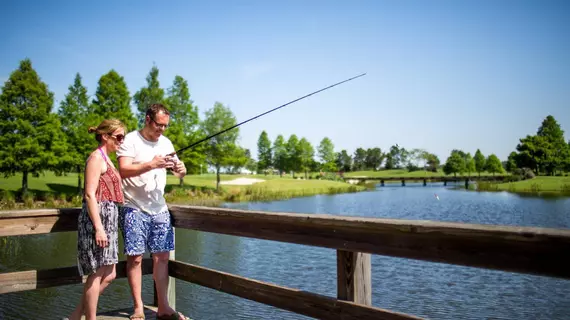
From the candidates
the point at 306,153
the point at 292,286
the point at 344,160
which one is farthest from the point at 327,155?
the point at 292,286

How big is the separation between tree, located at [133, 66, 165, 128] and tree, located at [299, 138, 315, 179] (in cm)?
4095

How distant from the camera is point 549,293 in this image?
9234 millimetres

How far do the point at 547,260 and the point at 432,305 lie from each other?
687 centimetres

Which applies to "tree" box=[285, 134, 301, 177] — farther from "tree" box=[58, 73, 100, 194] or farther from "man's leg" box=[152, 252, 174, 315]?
"man's leg" box=[152, 252, 174, 315]

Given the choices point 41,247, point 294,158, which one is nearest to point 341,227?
point 41,247

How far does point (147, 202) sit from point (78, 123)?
30.3 m

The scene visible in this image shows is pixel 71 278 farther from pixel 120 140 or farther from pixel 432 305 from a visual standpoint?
pixel 432 305

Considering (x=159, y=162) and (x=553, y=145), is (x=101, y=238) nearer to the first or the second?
(x=159, y=162)

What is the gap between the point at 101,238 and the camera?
10.0 ft

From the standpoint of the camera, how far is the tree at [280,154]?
78.1m

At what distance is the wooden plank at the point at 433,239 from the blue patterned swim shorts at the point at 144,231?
746 mm

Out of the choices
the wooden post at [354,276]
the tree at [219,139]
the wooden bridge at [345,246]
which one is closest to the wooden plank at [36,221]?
the wooden bridge at [345,246]

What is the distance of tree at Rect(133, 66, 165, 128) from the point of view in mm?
36625

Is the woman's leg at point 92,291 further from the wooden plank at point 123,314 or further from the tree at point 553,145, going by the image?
the tree at point 553,145
